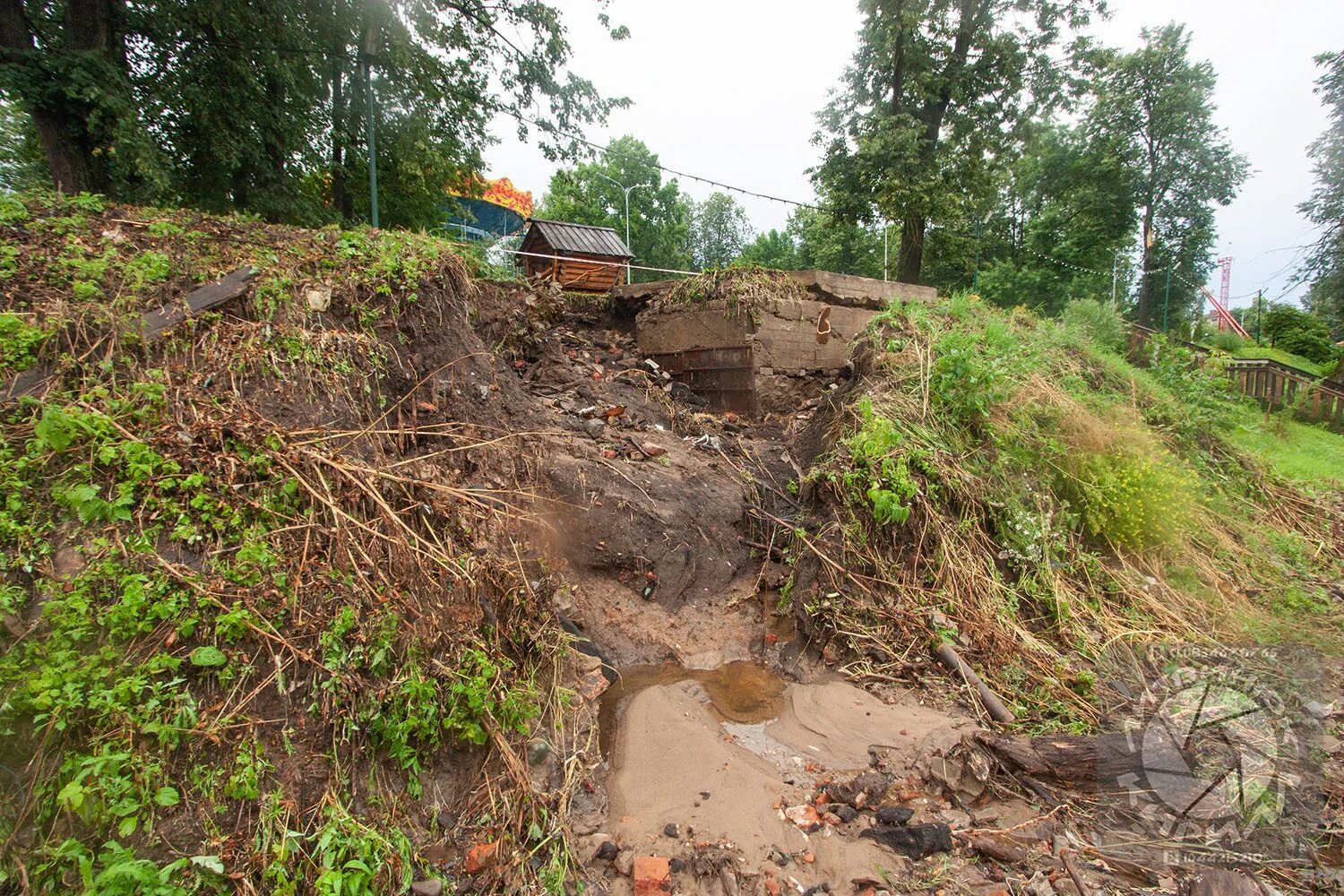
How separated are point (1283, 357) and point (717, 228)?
1501 inches

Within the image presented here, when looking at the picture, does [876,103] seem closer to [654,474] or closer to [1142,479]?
[1142,479]

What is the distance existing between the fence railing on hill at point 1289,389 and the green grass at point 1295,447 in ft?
1.40

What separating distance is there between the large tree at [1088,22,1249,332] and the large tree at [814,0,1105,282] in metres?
9.96

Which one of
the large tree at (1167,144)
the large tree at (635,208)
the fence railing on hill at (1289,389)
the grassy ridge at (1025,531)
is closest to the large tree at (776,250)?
the large tree at (635,208)

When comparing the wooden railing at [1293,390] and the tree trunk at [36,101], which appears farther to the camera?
the wooden railing at [1293,390]

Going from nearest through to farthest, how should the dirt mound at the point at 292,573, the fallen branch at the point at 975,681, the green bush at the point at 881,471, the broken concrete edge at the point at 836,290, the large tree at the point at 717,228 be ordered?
the dirt mound at the point at 292,573
the fallen branch at the point at 975,681
the green bush at the point at 881,471
the broken concrete edge at the point at 836,290
the large tree at the point at 717,228

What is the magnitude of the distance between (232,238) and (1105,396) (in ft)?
29.5

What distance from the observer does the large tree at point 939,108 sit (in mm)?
13742

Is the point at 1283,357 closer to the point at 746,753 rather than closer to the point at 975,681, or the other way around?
the point at 975,681

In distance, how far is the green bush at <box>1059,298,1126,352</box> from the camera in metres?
11.3

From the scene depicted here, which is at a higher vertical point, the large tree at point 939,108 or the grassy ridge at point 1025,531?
the large tree at point 939,108

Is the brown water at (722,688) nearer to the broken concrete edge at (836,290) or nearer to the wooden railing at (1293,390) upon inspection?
the broken concrete edge at (836,290)

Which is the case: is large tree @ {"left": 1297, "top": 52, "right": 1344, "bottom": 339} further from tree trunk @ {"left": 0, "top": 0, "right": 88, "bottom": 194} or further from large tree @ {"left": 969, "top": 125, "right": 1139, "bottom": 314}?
tree trunk @ {"left": 0, "top": 0, "right": 88, "bottom": 194}

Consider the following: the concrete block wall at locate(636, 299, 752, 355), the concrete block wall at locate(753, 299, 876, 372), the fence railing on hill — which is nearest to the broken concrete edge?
the concrete block wall at locate(753, 299, 876, 372)
